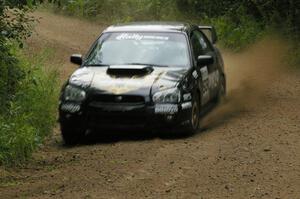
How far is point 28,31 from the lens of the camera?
10.2 m

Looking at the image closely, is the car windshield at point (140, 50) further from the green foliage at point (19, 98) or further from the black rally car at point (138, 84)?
the green foliage at point (19, 98)

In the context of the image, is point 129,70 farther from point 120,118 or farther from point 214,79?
point 214,79

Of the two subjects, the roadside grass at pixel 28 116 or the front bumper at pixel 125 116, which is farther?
Answer: the front bumper at pixel 125 116

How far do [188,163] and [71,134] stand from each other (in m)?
2.63

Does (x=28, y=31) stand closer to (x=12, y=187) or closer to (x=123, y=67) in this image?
(x=123, y=67)

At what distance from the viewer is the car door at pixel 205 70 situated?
1128 centimetres

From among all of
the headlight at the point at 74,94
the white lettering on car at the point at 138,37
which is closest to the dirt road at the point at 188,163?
the headlight at the point at 74,94

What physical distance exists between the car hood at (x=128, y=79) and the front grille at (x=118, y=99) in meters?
0.06

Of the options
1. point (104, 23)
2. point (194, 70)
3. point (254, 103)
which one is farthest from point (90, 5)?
point (194, 70)

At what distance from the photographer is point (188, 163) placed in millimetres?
8305

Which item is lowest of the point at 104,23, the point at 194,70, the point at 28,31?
the point at 104,23

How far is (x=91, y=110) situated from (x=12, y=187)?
238 centimetres

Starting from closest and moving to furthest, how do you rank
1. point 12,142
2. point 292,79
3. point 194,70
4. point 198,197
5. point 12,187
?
point 198,197
point 12,187
point 12,142
point 194,70
point 292,79

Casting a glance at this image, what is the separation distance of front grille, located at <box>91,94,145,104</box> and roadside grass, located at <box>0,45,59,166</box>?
1.00 meters
